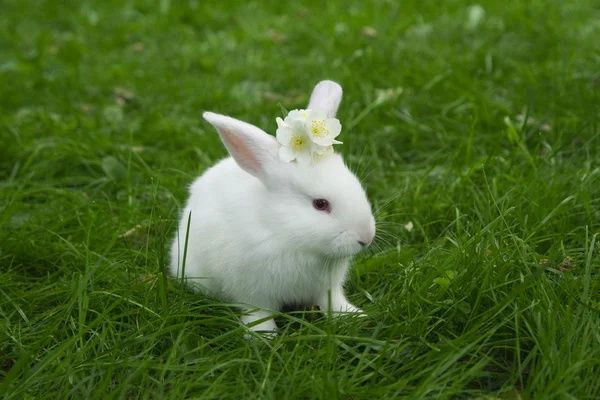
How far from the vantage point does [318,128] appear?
2.64 meters

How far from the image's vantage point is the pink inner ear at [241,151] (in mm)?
2740

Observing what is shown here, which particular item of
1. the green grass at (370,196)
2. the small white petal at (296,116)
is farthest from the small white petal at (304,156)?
the green grass at (370,196)

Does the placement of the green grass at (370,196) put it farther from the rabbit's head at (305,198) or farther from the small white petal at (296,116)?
the small white petal at (296,116)

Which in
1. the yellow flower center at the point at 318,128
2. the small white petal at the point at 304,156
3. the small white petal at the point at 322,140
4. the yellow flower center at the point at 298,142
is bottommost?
the small white petal at the point at 304,156

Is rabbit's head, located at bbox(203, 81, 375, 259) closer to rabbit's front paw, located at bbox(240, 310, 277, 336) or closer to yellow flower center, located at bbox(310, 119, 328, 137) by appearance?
yellow flower center, located at bbox(310, 119, 328, 137)

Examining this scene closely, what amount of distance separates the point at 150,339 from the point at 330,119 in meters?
0.93

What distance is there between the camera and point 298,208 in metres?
2.69

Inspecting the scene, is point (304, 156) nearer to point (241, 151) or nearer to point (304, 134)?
point (304, 134)

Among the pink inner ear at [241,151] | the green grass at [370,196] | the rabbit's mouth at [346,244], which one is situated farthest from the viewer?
the pink inner ear at [241,151]

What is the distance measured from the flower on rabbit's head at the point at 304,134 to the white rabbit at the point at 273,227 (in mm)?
51

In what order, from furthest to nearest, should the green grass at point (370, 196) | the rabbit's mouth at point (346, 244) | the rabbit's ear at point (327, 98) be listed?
the rabbit's ear at point (327, 98), the rabbit's mouth at point (346, 244), the green grass at point (370, 196)

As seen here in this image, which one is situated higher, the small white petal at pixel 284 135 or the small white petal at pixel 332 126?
the small white petal at pixel 332 126

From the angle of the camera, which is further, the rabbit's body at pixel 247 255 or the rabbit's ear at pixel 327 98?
the rabbit's ear at pixel 327 98

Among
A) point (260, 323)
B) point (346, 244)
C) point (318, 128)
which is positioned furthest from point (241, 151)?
point (260, 323)
